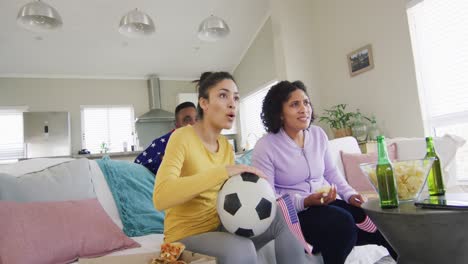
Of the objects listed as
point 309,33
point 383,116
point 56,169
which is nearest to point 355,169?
point 383,116

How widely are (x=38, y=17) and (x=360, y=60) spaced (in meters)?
3.71

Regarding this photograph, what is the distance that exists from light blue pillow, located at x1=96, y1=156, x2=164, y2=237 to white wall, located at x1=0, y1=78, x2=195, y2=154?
5191mm

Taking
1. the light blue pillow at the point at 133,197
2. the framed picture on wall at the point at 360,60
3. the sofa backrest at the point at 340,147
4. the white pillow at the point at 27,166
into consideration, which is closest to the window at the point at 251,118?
the framed picture on wall at the point at 360,60

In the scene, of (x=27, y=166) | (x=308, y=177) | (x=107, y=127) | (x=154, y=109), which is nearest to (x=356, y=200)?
(x=308, y=177)

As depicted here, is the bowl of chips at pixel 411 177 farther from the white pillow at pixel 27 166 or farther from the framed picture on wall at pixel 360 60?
the framed picture on wall at pixel 360 60

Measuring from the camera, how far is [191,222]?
134 centimetres

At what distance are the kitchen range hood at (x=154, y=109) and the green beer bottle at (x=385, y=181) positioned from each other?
6.03 metres

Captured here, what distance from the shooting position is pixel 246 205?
118 cm

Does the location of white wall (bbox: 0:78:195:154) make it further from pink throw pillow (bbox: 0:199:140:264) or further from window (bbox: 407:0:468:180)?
pink throw pillow (bbox: 0:199:140:264)

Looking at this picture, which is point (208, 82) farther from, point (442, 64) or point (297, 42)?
point (297, 42)

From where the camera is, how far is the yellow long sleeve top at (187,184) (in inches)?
46.3

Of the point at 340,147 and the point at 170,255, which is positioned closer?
the point at 170,255

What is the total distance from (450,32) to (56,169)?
144 inches

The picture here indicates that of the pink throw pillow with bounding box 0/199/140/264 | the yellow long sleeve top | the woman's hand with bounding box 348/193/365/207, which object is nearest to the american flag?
the yellow long sleeve top
